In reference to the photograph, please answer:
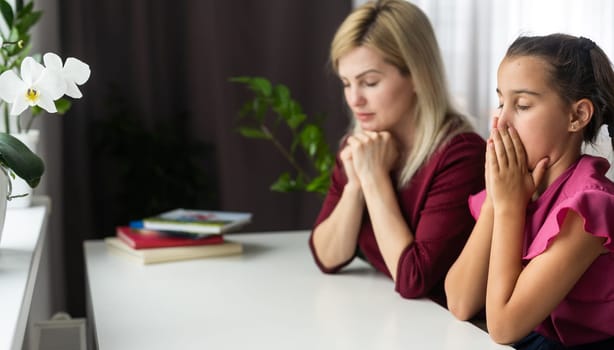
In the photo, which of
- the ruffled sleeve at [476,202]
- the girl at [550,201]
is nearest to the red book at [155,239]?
the ruffled sleeve at [476,202]

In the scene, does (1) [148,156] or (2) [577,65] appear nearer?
(2) [577,65]

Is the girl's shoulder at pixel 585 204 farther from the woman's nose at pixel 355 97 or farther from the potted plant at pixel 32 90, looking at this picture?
the potted plant at pixel 32 90

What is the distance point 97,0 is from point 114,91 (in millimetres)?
337

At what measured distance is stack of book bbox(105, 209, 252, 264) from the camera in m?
2.09

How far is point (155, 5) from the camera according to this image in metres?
3.35

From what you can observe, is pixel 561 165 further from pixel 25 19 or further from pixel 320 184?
pixel 25 19

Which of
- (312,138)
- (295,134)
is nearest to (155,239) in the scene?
(312,138)

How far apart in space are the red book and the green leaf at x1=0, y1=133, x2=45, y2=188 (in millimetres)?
663

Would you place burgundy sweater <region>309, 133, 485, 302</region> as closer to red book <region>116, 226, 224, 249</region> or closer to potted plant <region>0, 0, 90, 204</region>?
red book <region>116, 226, 224, 249</region>

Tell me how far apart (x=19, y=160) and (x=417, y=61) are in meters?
0.88

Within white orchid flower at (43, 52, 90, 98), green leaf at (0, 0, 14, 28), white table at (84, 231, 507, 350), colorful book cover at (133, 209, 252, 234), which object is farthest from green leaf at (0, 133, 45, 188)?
colorful book cover at (133, 209, 252, 234)

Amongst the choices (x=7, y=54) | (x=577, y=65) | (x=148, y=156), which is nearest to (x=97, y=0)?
(x=148, y=156)

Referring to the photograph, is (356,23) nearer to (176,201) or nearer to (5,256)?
(5,256)

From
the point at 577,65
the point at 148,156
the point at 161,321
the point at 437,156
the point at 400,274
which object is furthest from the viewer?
the point at 148,156
